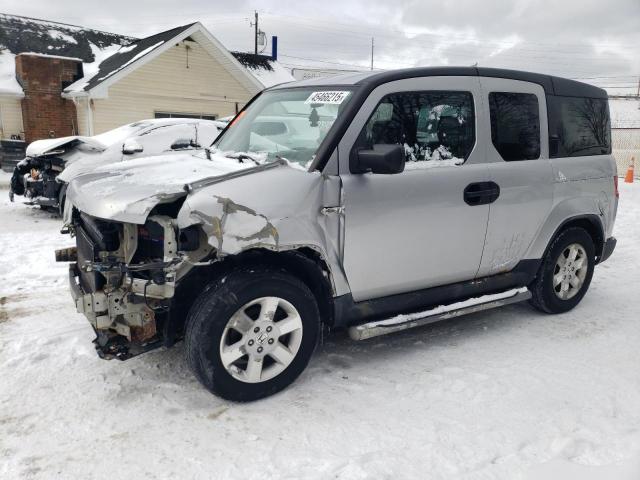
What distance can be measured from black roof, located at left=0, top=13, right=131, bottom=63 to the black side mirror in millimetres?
20070

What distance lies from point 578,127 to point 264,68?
20307 millimetres

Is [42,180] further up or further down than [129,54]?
further down

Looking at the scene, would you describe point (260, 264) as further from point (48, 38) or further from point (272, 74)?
point (48, 38)

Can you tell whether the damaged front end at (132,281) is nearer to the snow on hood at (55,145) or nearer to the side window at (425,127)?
the side window at (425,127)

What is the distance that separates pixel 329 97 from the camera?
12.2 ft

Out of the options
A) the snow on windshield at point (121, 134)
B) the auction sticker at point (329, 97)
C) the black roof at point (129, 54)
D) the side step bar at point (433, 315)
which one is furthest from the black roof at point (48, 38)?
the side step bar at point (433, 315)

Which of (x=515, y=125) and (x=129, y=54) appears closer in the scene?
(x=515, y=125)

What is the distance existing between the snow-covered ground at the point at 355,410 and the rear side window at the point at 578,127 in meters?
1.53

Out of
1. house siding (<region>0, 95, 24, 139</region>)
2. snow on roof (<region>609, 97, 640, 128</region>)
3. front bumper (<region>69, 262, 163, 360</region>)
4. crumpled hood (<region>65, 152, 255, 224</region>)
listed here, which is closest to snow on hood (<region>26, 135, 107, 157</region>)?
crumpled hood (<region>65, 152, 255, 224</region>)

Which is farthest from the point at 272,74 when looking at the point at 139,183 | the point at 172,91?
the point at 139,183

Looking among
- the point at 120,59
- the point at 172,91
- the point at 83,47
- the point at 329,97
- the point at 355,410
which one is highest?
the point at 83,47

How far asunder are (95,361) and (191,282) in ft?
3.81

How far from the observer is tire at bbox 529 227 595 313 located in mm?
4676

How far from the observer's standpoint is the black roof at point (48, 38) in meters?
20.0
